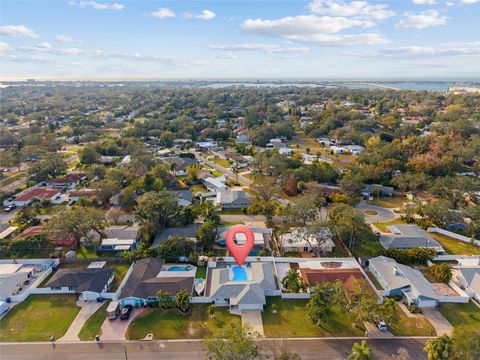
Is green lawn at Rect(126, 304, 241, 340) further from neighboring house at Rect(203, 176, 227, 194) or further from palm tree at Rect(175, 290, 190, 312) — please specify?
neighboring house at Rect(203, 176, 227, 194)

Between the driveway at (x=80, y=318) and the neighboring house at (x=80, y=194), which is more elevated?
the neighboring house at (x=80, y=194)

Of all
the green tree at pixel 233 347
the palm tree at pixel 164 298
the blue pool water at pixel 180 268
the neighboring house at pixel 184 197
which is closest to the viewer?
the green tree at pixel 233 347

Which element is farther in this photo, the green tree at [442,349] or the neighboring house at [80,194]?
the neighboring house at [80,194]

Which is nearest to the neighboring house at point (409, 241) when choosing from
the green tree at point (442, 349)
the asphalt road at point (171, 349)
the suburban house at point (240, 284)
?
the asphalt road at point (171, 349)

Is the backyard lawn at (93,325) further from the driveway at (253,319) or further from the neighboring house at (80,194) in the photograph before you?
the neighboring house at (80,194)

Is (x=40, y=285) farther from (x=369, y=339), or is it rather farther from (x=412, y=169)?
(x=412, y=169)

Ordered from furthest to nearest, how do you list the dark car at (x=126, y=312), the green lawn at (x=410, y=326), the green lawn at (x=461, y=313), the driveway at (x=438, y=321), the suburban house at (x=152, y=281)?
1. the suburban house at (x=152, y=281)
2. the dark car at (x=126, y=312)
3. the green lawn at (x=461, y=313)
4. the driveway at (x=438, y=321)
5. the green lawn at (x=410, y=326)

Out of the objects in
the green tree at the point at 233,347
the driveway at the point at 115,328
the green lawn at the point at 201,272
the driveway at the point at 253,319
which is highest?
the green tree at the point at 233,347

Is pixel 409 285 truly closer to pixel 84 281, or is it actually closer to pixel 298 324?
pixel 298 324
